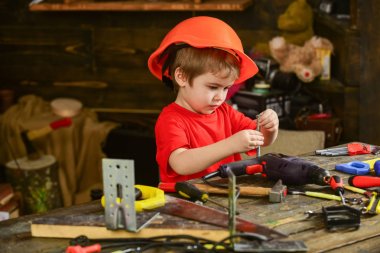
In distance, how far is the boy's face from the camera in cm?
223

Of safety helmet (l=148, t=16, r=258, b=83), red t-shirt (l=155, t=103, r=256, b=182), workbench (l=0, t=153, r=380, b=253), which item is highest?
safety helmet (l=148, t=16, r=258, b=83)

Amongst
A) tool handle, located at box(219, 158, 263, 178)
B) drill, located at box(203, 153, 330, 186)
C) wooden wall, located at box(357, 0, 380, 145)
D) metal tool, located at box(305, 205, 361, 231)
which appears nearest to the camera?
metal tool, located at box(305, 205, 361, 231)

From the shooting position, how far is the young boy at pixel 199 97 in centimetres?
215

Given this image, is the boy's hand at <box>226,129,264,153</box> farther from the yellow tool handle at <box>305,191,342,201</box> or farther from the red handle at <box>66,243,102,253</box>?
the red handle at <box>66,243,102,253</box>

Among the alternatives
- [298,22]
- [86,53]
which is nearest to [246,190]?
[298,22]

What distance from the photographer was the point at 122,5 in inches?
178

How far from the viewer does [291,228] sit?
1719 mm

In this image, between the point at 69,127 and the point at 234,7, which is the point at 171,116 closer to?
the point at 234,7

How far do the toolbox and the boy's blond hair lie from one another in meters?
1.56

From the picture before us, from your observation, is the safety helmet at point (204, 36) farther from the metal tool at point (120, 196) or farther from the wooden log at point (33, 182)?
the wooden log at point (33, 182)

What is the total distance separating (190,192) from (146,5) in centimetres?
273

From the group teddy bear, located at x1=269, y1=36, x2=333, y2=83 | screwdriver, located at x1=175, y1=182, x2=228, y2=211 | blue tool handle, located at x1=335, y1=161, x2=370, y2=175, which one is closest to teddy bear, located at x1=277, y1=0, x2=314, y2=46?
teddy bear, located at x1=269, y1=36, x2=333, y2=83

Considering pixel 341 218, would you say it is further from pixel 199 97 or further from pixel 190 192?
pixel 199 97

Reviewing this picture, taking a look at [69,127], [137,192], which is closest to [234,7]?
[69,127]
